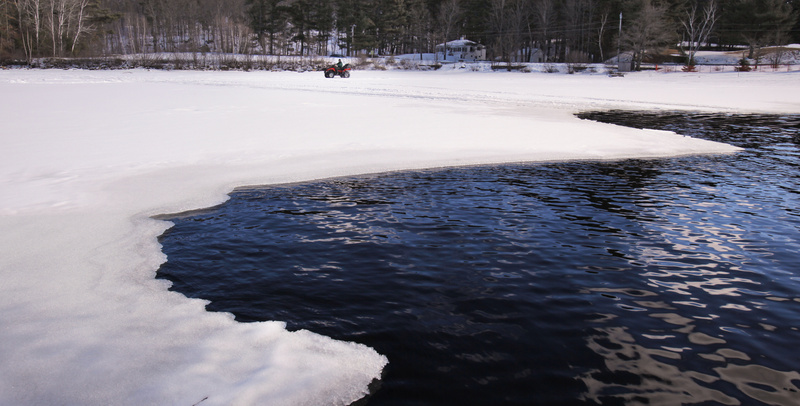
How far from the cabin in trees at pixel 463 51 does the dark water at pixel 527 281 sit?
3192 inches

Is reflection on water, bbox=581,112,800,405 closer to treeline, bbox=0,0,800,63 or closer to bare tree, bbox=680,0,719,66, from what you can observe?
treeline, bbox=0,0,800,63

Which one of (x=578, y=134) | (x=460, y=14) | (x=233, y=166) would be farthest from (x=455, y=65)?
(x=233, y=166)

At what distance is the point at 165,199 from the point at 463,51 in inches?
3404

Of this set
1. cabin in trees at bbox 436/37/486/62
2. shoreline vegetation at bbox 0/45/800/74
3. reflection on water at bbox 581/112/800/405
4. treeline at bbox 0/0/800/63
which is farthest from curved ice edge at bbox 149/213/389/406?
cabin in trees at bbox 436/37/486/62

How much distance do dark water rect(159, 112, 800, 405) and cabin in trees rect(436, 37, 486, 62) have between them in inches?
3192

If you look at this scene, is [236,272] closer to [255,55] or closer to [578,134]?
[578,134]

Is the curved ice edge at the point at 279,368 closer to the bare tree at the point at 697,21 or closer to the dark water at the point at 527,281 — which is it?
the dark water at the point at 527,281

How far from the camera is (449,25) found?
88.3 m

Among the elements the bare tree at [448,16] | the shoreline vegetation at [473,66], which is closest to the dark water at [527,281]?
the shoreline vegetation at [473,66]

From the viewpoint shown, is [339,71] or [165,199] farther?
[339,71]

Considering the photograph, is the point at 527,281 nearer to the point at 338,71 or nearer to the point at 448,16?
the point at 338,71

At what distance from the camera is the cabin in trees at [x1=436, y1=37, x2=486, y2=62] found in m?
86.6

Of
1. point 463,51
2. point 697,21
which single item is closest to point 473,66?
point 463,51

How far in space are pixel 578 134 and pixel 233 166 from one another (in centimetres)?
917
